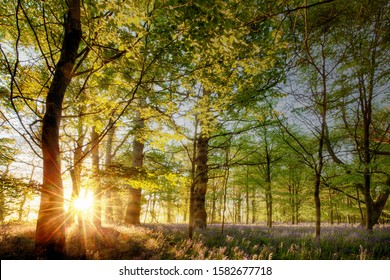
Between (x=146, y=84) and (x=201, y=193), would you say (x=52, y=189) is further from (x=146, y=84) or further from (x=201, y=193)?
(x=201, y=193)

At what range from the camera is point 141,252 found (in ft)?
17.1

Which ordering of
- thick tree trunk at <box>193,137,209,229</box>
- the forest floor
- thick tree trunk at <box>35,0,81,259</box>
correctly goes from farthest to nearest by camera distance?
thick tree trunk at <box>193,137,209,229</box> < the forest floor < thick tree trunk at <box>35,0,81,259</box>

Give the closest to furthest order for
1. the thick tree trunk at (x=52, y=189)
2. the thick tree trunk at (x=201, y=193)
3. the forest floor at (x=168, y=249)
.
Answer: the thick tree trunk at (x=52, y=189), the forest floor at (x=168, y=249), the thick tree trunk at (x=201, y=193)

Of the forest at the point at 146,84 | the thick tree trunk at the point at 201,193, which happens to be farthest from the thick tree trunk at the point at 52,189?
the thick tree trunk at the point at 201,193

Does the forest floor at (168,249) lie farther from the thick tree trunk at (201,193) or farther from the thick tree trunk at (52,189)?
the thick tree trunk at (201,193)

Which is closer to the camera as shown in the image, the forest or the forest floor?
the forest

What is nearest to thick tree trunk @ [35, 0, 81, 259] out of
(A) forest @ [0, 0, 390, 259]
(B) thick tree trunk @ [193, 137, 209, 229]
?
(A) forest @ [0, 0, 390, 259]

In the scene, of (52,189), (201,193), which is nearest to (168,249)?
(52,189)

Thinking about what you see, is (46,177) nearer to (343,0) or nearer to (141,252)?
(141,252)

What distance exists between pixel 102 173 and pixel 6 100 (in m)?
3.10

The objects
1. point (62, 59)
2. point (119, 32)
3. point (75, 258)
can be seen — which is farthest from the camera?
point (119, 32)

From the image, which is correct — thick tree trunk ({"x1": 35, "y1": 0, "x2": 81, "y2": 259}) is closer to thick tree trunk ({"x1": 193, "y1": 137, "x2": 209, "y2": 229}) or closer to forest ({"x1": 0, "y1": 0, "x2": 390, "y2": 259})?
forest ({"x1": 0, "y1": 0, "x2": 390, "y2": 259})
